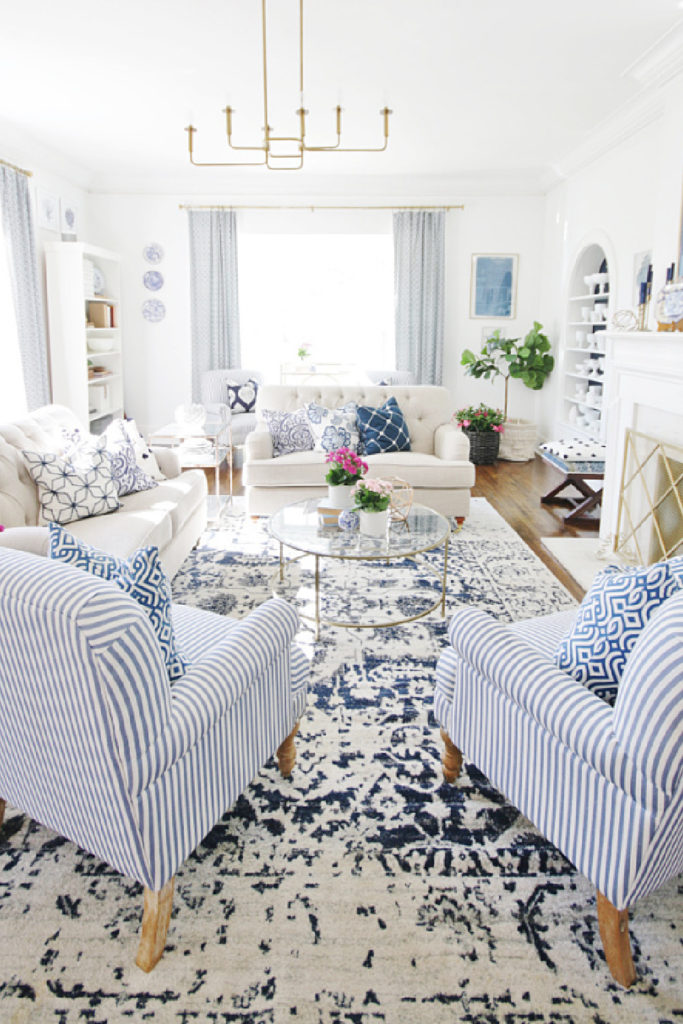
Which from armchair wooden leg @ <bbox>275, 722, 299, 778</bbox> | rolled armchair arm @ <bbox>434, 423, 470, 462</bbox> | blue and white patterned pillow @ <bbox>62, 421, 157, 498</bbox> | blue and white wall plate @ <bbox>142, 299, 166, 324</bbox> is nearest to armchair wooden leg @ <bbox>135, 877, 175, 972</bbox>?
armchair wooden leg @ <bbox>275, 722, 299, 778</bbox>

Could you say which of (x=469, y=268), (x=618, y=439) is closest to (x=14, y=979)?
(x=618, y=439)

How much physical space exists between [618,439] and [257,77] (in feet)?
10.1

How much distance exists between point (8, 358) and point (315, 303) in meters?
3.69

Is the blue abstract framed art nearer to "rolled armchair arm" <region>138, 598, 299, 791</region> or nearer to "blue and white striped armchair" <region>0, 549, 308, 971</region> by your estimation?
"rolled armchair arm" <region>138, 598, 299, 791</region>

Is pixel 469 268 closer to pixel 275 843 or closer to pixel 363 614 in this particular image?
pixel 363 614

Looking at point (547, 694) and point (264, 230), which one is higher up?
point (264, 230)

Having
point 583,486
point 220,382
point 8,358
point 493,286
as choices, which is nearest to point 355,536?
point 583,486

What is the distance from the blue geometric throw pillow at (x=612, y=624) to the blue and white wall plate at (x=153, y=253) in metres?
7.10

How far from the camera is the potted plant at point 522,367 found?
735 centimetres

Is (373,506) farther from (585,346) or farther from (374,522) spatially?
(585,346)

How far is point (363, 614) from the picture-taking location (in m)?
3.39

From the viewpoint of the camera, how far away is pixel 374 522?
3.24 meters

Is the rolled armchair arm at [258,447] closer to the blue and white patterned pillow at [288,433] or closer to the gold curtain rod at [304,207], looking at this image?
the blue and white patterned pillow at [288,433]

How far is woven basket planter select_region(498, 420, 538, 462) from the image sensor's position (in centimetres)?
738
